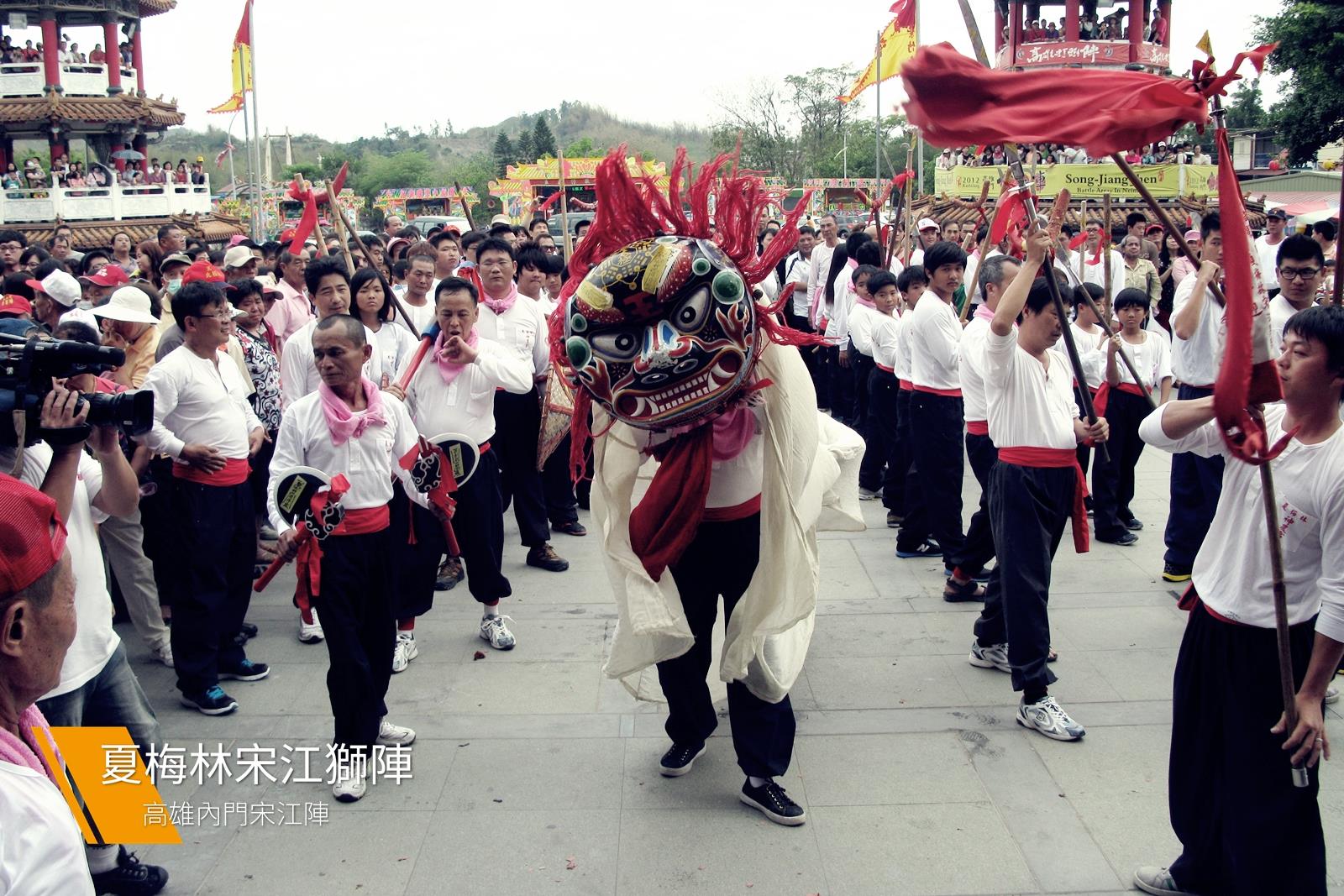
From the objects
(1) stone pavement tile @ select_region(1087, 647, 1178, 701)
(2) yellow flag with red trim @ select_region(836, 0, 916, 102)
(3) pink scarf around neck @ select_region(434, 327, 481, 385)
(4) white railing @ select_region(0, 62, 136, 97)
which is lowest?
(1) stone pavement tile @ select_region(1087, 647, 1178, 701)

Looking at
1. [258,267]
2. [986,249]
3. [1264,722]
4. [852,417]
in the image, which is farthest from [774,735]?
[258,267]

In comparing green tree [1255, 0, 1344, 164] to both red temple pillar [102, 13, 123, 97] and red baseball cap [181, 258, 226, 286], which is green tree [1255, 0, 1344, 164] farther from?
red temple pillar [102, 13, 123, 97]

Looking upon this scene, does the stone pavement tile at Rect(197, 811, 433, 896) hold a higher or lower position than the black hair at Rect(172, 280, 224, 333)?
lower

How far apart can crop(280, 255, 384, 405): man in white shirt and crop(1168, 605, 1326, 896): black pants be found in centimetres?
400

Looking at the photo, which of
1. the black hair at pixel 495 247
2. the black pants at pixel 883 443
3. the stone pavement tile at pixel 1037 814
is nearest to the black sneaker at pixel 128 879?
the stone pavement tile at pixel 1037 814

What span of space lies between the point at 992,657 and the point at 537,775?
2.16m

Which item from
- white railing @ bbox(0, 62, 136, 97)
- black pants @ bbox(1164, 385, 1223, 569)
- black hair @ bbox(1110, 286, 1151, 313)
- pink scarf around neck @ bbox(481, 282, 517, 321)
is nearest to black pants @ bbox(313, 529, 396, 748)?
pink scarf around neck @ bbox(481, 282, 517, 321)

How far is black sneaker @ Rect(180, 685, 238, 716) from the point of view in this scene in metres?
4.65

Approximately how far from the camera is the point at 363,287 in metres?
5.83

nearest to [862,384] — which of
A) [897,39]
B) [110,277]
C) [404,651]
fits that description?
[404,651]

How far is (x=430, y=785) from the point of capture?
4.05 m

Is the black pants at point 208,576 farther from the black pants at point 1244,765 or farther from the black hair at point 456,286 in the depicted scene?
the black pants at point 1244,765

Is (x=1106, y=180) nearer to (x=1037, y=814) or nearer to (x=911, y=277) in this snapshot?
(x=911, y=277)

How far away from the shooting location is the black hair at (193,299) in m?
4.65
